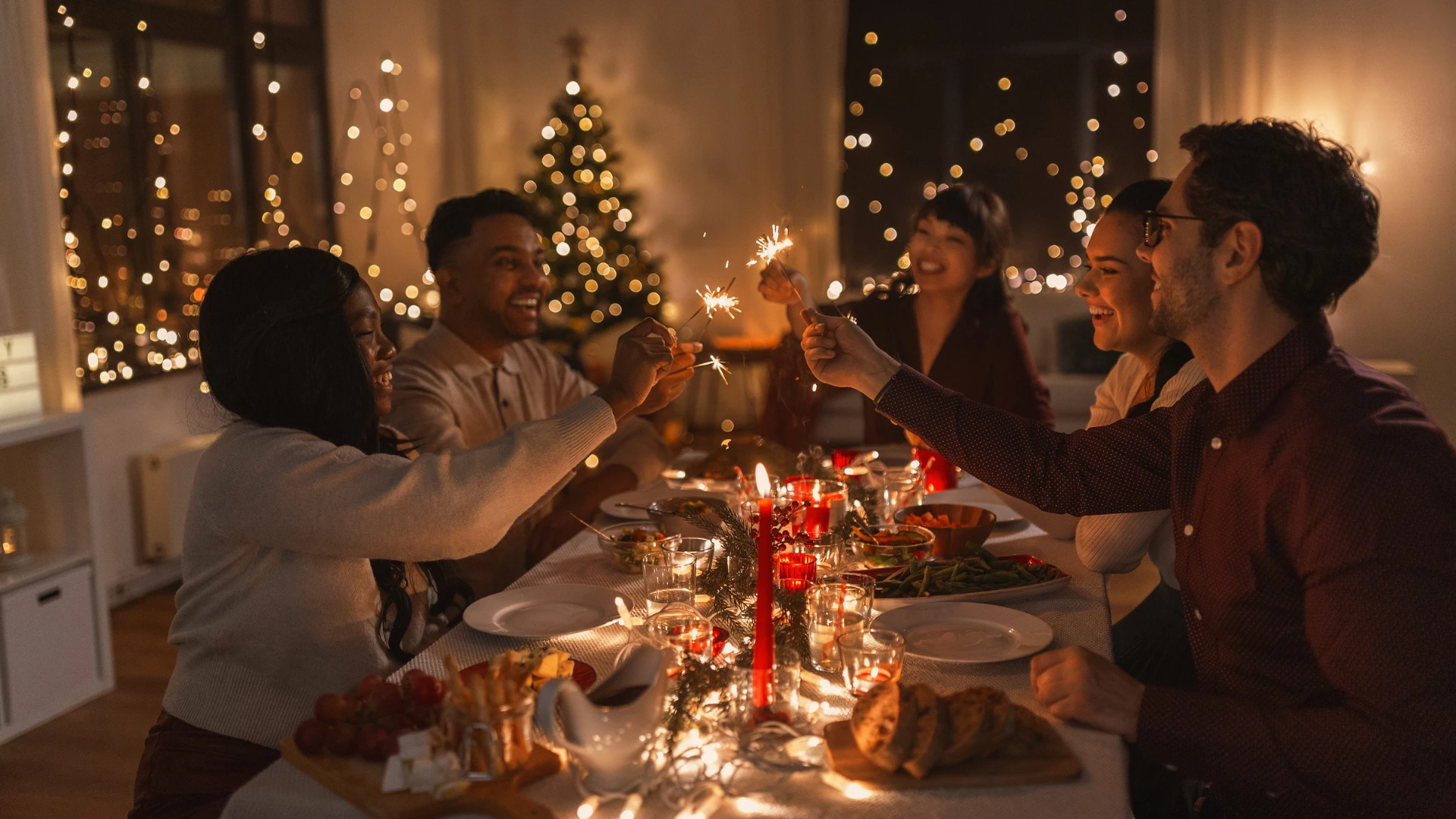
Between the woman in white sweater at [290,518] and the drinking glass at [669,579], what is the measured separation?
227mm

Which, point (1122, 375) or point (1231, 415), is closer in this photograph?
point (1231, 415)

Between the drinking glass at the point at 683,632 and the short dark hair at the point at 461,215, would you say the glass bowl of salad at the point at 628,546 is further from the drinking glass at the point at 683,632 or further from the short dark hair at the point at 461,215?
the short dark hair at the point at 461,215

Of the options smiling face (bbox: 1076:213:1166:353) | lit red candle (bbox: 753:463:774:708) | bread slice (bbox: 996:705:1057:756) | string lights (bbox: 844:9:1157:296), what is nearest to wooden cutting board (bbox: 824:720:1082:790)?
bread slice (bbox: 996:705:1057:756)

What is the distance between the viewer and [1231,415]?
5.14 feet

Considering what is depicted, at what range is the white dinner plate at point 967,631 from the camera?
160 cm

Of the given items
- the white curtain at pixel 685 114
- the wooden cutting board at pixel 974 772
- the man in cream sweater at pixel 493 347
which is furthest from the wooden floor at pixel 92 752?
the white curtain at pixel 685 114

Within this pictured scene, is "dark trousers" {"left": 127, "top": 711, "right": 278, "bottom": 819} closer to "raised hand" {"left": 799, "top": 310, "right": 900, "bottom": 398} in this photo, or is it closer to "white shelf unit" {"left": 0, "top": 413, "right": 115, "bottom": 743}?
"raised hand" {"left": 799, "top": 310, "right": 900, "bottom": 398}

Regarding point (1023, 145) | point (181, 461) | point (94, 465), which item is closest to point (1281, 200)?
point (94, 465)

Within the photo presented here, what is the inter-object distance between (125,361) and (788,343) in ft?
10.7

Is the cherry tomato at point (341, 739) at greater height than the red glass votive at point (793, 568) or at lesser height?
lesser

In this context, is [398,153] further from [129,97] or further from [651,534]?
[651,534]

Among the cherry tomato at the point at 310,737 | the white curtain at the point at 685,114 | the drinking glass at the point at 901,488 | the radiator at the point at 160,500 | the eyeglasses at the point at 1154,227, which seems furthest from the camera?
the white curtain at the point at 685,114

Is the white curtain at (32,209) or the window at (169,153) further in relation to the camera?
the window at (169,153)

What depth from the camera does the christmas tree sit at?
701 cm
